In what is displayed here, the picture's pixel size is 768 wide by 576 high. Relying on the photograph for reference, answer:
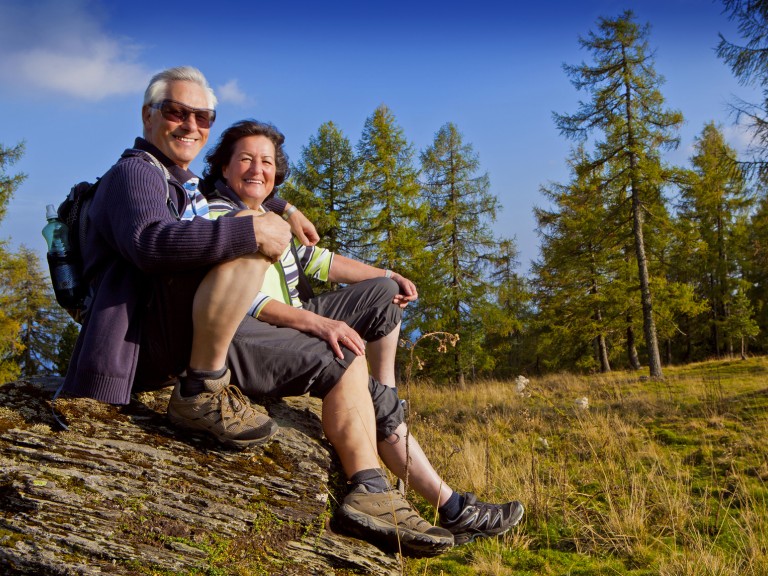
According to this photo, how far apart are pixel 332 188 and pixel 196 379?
1641 centimetres

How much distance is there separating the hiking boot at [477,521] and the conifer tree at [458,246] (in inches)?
622

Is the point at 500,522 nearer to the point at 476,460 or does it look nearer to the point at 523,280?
the point at 476,460

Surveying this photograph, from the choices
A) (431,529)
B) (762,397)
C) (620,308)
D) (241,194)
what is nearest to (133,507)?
(431,529)

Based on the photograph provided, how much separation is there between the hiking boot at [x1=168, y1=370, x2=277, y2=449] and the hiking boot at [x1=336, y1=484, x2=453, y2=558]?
503 mm

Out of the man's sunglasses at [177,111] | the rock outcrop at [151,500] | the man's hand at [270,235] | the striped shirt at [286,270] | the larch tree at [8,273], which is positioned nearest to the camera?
the rock outcrop at [151,500]

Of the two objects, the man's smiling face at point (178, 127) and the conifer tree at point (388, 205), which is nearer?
the man's smiling face at point (178, 127)

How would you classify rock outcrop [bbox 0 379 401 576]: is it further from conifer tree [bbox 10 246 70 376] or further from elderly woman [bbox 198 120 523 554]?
conifer tree [bbox 10 246 70 376]

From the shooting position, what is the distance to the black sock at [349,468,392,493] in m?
2.54

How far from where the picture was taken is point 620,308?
62.1 ft

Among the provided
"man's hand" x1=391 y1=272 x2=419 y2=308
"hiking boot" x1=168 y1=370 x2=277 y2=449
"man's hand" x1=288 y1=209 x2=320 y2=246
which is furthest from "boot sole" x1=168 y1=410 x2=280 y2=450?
"man's hand" x1=288 y1=209 x2=320 y2=246

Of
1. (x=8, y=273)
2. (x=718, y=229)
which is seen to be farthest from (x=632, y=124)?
(x=8, y=273)

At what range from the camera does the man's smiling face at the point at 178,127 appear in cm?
274

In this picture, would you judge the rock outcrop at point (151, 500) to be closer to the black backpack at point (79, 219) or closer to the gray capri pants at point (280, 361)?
the gray capri pants at point (280, 361)

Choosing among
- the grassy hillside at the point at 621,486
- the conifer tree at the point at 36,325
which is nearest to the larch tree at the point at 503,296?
the grassy hillside at the point at 621,486
